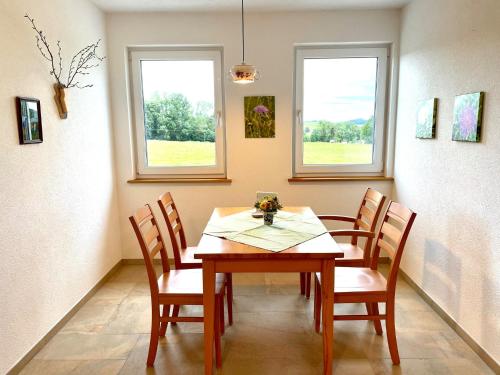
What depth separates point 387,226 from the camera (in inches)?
85.4

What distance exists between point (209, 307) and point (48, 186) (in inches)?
52.8

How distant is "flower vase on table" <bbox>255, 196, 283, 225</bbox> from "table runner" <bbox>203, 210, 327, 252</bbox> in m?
0.04

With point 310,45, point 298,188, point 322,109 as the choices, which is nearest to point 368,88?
point 322,109

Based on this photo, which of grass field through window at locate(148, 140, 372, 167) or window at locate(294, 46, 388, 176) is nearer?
window at locate(294, 46, 388, 176)

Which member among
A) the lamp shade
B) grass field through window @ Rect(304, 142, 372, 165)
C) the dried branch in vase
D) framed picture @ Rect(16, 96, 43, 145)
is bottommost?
grass field through window @ Rect(304, 142, 372, 165)

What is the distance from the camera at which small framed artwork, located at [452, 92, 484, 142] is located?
6.73 ft

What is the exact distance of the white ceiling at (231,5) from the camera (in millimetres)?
2924

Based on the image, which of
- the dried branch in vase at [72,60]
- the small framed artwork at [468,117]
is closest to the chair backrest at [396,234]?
the small framed artwork at [468,117]

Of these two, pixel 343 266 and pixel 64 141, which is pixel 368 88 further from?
pixel 64 141

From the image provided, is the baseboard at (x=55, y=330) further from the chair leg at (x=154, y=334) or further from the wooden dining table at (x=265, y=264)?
the wooden dining table at (x=265, y=264)

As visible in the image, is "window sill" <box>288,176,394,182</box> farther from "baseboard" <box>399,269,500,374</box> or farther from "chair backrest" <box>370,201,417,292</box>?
"chair backrest" <box>370,201,417,292</box>

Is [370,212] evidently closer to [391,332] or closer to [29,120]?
[391,332]

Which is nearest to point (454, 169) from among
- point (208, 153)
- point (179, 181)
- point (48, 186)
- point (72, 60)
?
point (208, 153)

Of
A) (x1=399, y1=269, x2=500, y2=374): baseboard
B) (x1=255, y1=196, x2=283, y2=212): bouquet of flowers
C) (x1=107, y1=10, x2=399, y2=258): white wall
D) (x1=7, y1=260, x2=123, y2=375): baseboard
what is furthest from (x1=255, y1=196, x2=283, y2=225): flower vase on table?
(x1=7, y1=260, x2=123, y2=375): baseboard
